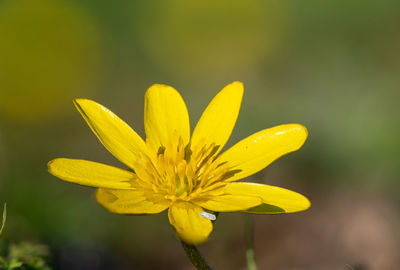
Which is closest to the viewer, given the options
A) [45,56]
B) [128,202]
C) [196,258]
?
[196,258]

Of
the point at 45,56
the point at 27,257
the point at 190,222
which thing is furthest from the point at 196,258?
the point at 45,56

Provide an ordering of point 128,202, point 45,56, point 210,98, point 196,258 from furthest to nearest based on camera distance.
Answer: point 45,56 → point 210,98 → point 128,202 → point 196,258

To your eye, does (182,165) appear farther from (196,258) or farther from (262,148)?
(196,258)

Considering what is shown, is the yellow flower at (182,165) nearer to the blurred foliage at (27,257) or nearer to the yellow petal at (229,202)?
the yellow petal at (229,202)

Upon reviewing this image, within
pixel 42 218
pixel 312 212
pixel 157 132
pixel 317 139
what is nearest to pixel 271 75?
pixel 317 139

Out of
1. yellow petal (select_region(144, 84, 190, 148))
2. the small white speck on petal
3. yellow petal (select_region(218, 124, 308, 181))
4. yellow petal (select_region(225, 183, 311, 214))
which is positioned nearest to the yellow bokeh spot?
yellow petal (select_region(144, 84, 190, 148))

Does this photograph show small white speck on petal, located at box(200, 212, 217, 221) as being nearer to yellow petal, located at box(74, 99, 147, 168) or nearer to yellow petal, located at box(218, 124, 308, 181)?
yellow petal, located at box(218, 124, 308, 181)
